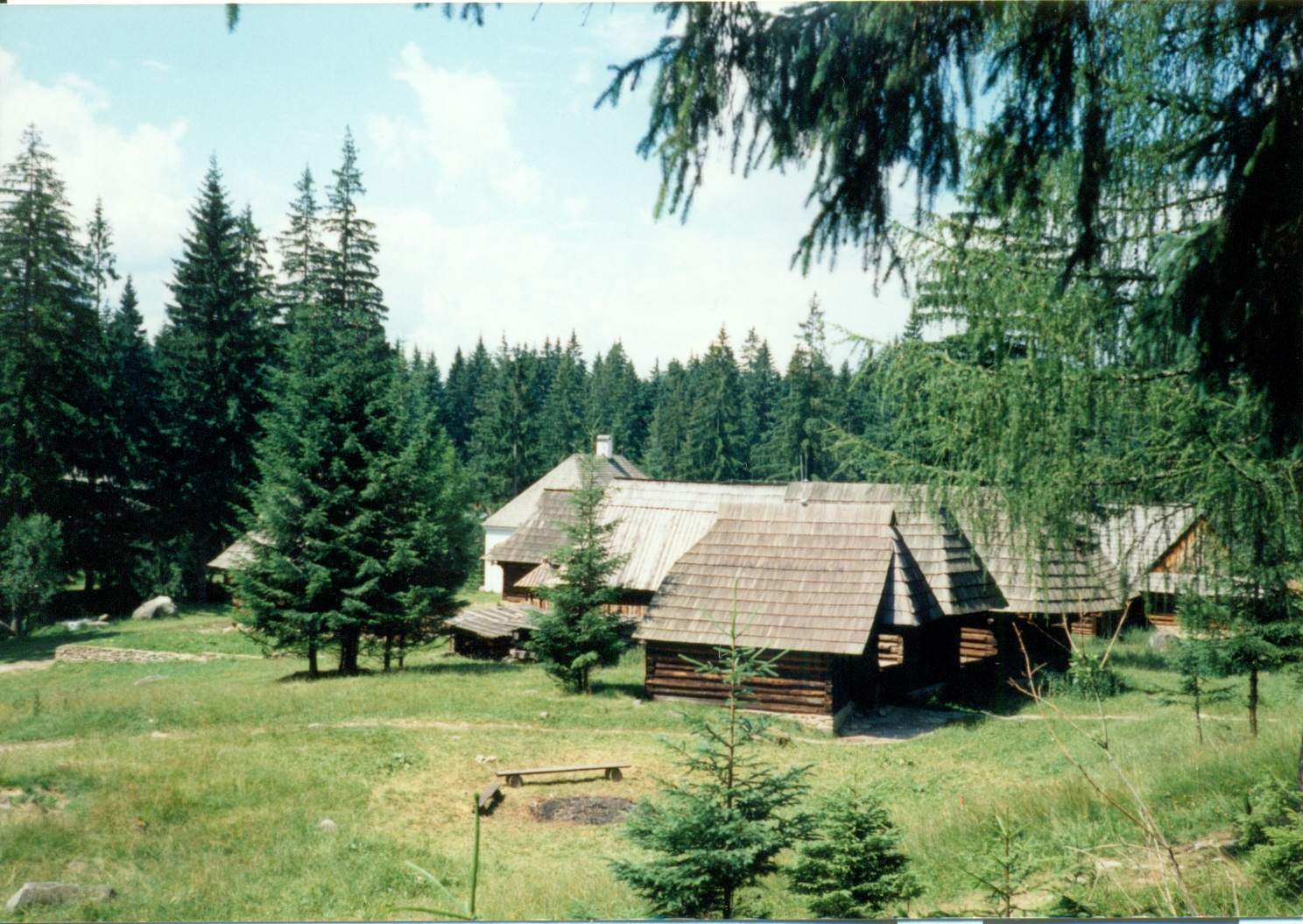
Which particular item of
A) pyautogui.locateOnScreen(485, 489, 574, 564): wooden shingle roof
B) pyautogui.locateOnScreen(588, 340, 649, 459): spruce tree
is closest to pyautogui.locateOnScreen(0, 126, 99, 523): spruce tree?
pyautogui.locateOnScreen(588, 340, 649, 459): spruce tree

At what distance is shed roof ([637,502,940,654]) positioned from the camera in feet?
39.3

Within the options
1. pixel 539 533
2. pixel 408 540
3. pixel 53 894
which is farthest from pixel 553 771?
pixel 539 533

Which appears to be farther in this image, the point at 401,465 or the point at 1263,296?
the point at 401,465

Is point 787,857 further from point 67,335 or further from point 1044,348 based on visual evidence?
point 67,335

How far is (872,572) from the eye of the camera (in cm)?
1246

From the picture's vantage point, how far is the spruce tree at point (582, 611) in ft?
44.5

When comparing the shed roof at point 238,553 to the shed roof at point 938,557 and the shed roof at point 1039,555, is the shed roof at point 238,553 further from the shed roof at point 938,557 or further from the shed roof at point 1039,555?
the shed roof at point 1039,555

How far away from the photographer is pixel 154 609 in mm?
10211

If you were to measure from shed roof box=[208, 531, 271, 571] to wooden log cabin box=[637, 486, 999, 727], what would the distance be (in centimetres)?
696

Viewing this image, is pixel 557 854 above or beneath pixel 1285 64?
beneath

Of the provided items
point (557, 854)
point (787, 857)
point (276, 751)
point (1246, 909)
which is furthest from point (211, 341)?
point (1246, 909)

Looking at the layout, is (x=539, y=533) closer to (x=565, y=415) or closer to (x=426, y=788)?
(x=565, y=415)

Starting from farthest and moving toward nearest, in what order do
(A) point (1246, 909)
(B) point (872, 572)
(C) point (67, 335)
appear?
(B) point (872, 572) → (C) point (67, 335) → (A) point (1246, 909)

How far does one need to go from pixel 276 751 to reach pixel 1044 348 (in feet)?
28.2
